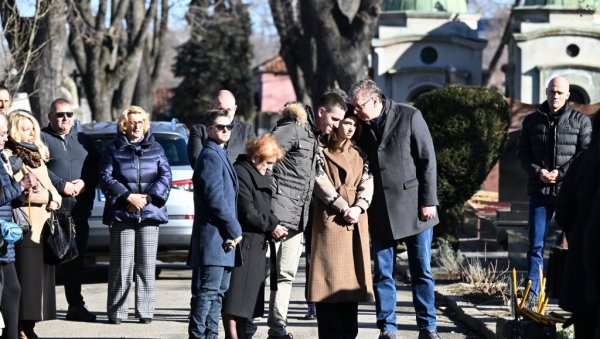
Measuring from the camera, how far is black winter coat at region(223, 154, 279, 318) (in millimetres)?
9055

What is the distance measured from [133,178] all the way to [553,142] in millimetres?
3694

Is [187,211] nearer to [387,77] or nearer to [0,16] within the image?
[0,16]

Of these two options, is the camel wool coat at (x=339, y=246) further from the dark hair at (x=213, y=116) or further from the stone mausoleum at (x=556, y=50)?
the stone mausoleum at (x=556, y=50)

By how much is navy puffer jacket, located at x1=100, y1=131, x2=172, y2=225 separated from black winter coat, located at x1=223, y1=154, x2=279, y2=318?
186 centimetres

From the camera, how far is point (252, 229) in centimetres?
908

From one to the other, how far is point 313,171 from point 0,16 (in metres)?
11.0

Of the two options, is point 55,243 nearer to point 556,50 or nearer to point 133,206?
point 133,206

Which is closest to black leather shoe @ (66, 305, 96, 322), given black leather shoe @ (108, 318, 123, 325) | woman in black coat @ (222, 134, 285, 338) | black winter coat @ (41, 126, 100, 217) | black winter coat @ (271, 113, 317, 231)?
black leather shoe @ (108, 318, 123, 325)

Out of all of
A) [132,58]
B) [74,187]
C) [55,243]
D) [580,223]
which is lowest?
[55,243]

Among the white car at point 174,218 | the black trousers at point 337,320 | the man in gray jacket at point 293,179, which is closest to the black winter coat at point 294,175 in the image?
the man in gray jacket at point 293,179

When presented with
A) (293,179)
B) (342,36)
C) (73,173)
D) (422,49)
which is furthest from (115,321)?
(422,49)

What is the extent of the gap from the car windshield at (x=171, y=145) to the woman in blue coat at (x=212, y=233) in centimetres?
463

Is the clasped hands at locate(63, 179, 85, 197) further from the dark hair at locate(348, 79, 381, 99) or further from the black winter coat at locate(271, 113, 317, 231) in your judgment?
the dark hair at locate(348, 79, 381, 99)

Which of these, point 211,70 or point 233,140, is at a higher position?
point 211,70
